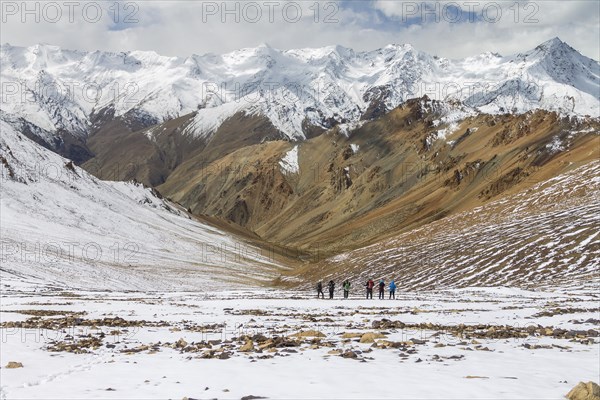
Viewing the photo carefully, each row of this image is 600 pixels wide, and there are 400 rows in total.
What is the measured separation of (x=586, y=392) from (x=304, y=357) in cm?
803

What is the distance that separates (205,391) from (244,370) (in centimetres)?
233

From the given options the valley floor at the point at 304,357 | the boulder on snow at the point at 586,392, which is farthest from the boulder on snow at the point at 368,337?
the boulder on snow at the point at 586,392

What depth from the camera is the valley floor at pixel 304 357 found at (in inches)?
573

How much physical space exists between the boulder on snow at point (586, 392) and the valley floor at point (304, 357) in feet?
1.90

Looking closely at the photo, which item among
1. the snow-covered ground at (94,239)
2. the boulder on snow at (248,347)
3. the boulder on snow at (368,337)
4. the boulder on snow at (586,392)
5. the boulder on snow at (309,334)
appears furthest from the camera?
the snow-covered ground at (94,239)

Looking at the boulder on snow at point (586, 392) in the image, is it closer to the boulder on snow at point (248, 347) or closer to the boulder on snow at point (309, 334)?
the boulder on snow at point (248, 347)

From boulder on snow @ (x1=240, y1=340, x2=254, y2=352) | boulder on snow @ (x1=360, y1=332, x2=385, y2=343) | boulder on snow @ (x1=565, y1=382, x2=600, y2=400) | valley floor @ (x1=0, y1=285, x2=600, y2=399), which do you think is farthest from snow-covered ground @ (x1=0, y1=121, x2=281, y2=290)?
boulder on snow @ (x1=565, y1=382, x2=600, y2=400)

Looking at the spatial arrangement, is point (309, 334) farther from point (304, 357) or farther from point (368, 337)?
point (304, 357)

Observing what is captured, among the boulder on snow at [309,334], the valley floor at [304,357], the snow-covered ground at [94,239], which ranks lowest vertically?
the valley floor at [304,357]

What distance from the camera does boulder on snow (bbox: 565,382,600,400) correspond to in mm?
12766

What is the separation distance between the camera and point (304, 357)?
18.4 m

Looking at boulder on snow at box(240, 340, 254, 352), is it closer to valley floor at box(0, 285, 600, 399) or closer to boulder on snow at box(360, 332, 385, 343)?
valley floor at box(0, 285, 600, 399)

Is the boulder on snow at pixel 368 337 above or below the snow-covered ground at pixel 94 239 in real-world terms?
below

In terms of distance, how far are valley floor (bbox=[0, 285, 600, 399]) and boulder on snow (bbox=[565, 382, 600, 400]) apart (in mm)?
578
